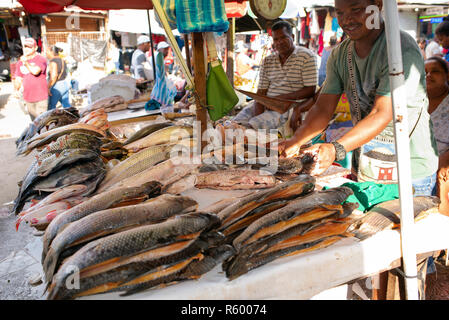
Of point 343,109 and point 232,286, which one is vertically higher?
point 343,109

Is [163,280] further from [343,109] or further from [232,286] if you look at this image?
[343,109]

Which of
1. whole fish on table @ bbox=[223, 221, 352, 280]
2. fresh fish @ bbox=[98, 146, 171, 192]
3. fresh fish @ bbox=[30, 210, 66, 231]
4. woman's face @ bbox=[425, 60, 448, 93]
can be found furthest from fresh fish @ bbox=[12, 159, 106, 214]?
woman's face @ bbox=[425, 60, 448, 93]

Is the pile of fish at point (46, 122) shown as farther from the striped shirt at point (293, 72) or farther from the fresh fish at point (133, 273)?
the fresh fish at point (133, 273)

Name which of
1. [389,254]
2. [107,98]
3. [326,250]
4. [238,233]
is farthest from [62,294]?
[107,98]

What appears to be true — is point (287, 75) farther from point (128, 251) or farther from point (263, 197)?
point (128, 251)

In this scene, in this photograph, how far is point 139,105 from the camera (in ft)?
20.1

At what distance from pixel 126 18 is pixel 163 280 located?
15.2 metres

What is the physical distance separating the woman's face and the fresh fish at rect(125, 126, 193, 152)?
104 inches

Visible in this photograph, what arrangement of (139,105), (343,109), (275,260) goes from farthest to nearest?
(139,105)
(343,109)
(275,260)

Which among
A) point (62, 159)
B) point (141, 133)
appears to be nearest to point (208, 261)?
point (62, 159)

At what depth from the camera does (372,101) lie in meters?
2.35

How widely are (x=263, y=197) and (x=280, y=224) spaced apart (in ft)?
0.69

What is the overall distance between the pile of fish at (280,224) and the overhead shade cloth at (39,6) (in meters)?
4.20

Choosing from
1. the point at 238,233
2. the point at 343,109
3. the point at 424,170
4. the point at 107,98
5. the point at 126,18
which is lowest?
the point at 238,233
